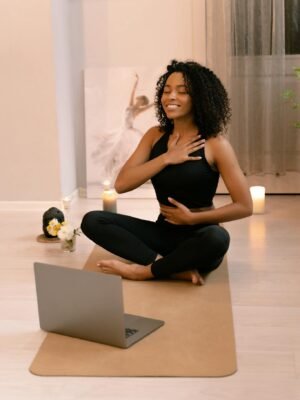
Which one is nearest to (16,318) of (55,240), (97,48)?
(55,240)

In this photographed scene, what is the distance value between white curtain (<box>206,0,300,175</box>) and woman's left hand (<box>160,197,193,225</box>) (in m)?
1.49

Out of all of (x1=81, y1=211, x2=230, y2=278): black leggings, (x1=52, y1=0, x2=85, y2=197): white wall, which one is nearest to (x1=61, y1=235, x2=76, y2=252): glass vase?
(x1=81, y1=211, x2=230, y2=278): black leggings

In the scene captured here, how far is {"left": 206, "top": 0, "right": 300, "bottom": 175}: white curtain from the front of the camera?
3.96 meters

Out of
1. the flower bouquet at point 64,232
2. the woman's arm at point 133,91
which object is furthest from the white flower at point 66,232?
the woman's arm at point 133,91

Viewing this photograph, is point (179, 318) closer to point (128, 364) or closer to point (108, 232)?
point (128, 364)

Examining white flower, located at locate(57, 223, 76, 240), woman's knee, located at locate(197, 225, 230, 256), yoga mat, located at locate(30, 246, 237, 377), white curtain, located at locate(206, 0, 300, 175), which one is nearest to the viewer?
yoga mat, located at locate(30, 246, 237, 377)

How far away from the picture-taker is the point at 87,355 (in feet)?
6.81

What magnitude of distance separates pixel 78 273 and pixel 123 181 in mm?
763

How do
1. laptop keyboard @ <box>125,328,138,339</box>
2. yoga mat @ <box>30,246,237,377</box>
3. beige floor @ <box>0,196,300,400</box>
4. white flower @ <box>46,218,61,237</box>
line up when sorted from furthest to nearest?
white flower @ <box>46,218,61,237</box> < laptop keyboard @ <box>125,328,138,339</box> < yoga mat @ <box>30,246,237,377</box> < beige floor @ <box>0,196,300,400</box>

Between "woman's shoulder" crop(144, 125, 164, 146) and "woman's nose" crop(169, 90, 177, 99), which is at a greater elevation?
"woman's nose" crop(169, 90, 177, 99)

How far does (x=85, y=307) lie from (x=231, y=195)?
2.69 ft

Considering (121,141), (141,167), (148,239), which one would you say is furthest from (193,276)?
(121,141)

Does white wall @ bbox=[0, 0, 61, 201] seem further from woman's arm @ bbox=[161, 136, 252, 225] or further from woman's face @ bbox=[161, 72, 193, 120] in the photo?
woman's arm @ bbox=[161, 136, 252, 225]

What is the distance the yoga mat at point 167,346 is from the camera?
1977 mm
